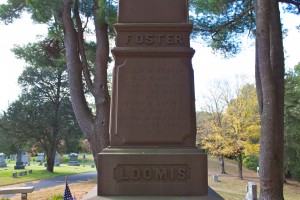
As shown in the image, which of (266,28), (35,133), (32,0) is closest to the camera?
(266,28)

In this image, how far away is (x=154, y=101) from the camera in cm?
437

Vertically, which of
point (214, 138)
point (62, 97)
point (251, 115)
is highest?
point (62, 97)

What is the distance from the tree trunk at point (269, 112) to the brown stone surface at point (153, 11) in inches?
189

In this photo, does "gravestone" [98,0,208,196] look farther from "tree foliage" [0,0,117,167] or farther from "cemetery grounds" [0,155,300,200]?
"cemetery grounds" [0,155,300,200]

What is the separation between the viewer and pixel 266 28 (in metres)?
8.95

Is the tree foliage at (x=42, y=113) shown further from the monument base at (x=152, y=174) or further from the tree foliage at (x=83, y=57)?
the monument base at (x=152, y=174)

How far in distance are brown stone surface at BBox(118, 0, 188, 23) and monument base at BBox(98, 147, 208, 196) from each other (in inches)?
71.1

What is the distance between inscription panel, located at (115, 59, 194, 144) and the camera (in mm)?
4309

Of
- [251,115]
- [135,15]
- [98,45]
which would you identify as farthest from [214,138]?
[135,15]

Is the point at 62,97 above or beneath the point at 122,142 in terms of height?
above

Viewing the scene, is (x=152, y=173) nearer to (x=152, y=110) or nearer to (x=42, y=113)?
(x=152, y=110)

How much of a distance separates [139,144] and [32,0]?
7.79 m

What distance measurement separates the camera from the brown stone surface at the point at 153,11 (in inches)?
183

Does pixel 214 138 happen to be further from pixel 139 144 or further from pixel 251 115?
pixel 139 144
